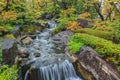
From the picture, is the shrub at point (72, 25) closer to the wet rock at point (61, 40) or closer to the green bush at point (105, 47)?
the wet rock at point (61, 40)

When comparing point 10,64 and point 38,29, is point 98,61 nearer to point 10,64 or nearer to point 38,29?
point 10,64

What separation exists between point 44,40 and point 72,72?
7.78m

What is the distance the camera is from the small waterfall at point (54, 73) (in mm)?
12734

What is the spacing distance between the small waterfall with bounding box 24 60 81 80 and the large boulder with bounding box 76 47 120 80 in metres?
0.64

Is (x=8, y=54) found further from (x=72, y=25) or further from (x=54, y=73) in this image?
(x=72, y=25)

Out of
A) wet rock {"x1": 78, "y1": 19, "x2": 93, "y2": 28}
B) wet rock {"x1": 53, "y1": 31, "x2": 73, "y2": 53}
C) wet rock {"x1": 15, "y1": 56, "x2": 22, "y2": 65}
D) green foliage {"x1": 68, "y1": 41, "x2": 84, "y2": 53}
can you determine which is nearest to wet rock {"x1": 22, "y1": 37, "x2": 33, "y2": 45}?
wet rock {"x1": 53, "y1": 31, "x2": 73, "y2": 53}

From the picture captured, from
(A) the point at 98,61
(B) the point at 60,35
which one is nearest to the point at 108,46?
(A) the point at 98,61

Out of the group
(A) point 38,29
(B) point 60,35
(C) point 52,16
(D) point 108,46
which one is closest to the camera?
(D) point 108,46

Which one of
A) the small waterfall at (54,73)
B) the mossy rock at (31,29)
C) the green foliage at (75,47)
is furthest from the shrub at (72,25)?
the small waterfall at (54,73)

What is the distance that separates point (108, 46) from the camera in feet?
39.7

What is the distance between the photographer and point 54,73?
12914 millimetres

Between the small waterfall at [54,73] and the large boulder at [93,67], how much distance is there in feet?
2.09

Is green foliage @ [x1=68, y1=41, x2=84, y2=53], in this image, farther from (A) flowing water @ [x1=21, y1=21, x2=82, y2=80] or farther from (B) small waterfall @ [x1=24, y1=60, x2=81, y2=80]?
(B) small waterfall @ [x1=24, y1=60, x2=81, y2=80]

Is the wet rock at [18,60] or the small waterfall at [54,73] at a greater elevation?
the wet rock at [18,60]
